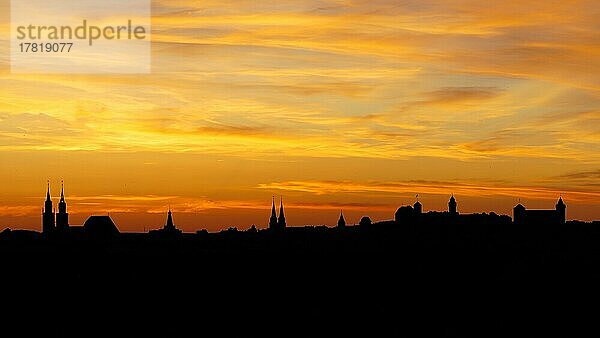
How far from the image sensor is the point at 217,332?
14888cm

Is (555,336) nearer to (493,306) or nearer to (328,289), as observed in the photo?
(493,306)

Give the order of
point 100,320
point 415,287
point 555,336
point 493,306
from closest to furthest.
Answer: point 555,336
point 100,320
point 493,306
point 415,287

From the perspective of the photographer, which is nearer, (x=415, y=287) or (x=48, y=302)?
(x=48, y=302)

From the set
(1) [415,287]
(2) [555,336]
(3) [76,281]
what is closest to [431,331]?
(2) [555,336]

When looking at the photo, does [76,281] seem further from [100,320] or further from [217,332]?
[217,332]

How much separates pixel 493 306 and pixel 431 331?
27.1m

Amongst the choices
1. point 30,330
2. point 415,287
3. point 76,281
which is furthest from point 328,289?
point 30,330

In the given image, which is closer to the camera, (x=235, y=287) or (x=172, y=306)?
(x=172, y=306)

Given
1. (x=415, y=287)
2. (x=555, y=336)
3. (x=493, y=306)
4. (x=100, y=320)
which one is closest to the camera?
(x=555, y=336)

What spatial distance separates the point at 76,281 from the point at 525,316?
3214 inches

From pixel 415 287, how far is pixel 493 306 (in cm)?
2329

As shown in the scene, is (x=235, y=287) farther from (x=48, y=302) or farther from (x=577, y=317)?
(x=577, y=317)

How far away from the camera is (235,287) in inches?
7849

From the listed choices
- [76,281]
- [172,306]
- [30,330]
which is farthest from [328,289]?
[30,330]
